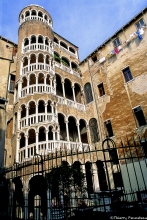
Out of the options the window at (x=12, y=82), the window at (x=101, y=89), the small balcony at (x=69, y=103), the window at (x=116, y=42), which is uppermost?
the window at (x=116, y=42)

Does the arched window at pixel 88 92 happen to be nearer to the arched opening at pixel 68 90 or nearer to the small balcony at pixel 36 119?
the arched opening at pixel 68 90

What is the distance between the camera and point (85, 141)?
806 inches

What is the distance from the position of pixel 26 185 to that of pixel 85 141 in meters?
9.75

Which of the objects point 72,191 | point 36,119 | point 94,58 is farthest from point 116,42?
point 72,191

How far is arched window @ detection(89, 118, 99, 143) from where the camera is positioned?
62.6 feet

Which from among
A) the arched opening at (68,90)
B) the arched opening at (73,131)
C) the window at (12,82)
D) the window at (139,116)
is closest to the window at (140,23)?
the window at (139,116)

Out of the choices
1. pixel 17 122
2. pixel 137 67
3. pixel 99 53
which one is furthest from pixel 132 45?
pixel 17 122

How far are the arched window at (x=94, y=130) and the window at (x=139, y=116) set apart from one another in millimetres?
4792

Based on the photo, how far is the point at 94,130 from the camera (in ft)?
64.2

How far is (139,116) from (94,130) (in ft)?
17.6

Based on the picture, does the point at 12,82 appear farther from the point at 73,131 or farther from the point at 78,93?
the point at 73,131

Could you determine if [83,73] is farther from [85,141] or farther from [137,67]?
[85,141]

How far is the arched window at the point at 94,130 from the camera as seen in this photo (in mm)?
19073

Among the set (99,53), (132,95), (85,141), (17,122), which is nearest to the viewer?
(17,122)
